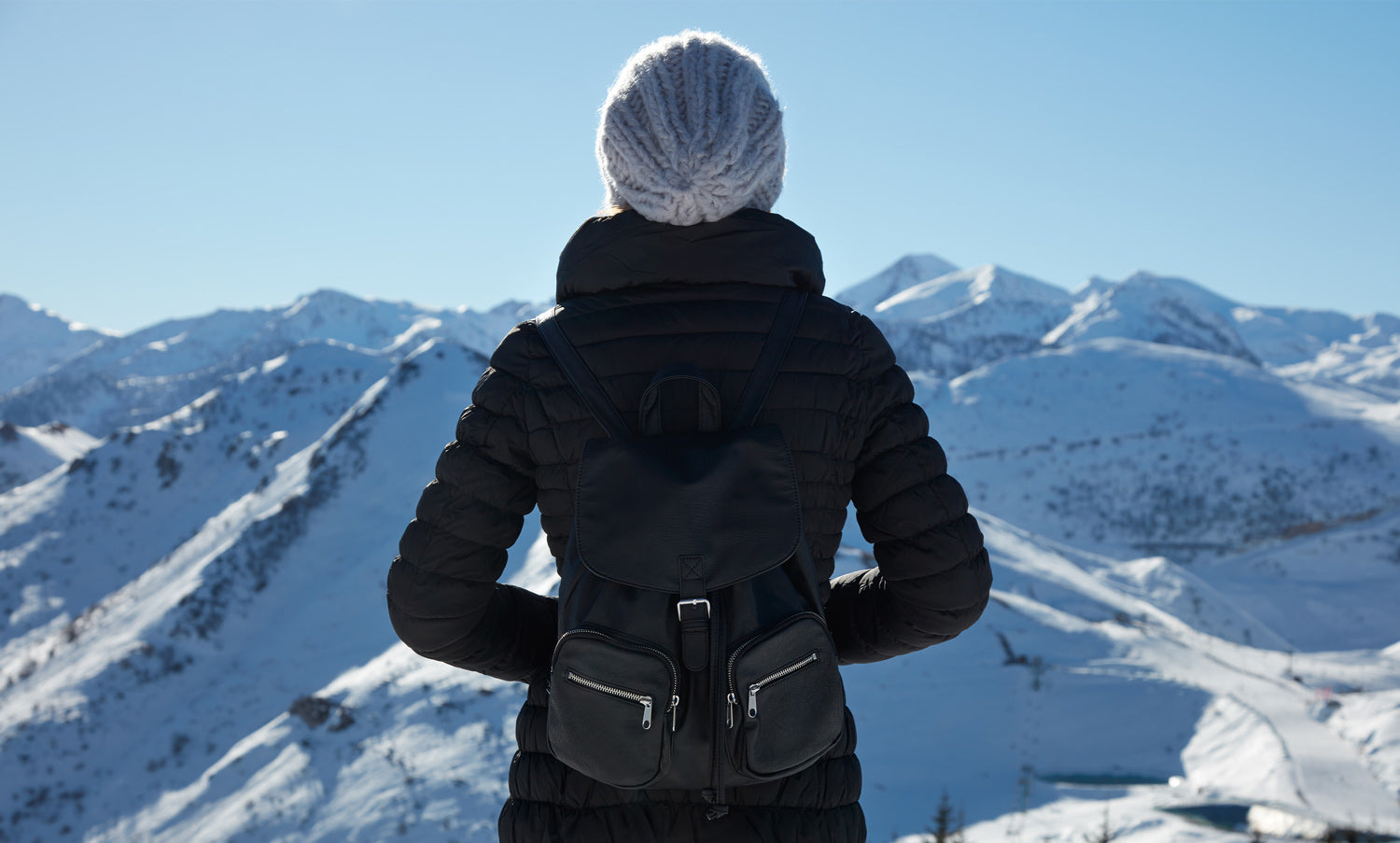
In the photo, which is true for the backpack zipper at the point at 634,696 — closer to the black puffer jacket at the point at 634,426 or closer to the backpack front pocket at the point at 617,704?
the backpack front pocket at the point at 617,704

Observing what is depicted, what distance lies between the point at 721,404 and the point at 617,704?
733 mm

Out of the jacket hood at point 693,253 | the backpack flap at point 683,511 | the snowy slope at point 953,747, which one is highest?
the jacket hood at point 693,253

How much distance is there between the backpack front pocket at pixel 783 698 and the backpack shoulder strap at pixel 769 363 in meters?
0.49

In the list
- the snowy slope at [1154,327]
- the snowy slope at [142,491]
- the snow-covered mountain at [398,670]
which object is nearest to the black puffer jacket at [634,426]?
the snow-covered mountain at [398,670]

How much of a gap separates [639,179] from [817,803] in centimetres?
164

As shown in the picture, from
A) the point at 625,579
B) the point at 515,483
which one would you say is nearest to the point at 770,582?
the point at 625,579

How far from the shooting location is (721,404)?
6.44 ft

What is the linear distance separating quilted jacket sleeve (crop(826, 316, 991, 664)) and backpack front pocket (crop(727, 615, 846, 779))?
387mm

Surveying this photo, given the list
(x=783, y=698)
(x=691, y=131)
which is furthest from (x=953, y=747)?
(x=691, y=131)

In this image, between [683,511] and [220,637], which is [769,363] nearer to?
[683,511]

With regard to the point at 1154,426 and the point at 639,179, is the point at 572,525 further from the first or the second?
the point at 1154,426

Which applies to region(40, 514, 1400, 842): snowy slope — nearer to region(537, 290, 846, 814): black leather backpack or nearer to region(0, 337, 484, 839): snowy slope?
region(0, 337, 484, 839): snowy slope

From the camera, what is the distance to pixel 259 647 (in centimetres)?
2773

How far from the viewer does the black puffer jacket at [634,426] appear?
6.49 feet
